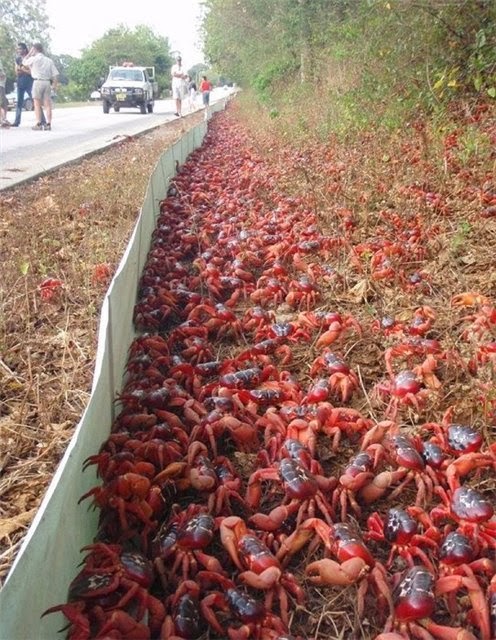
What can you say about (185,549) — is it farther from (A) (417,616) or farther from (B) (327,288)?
(B) (327,288)

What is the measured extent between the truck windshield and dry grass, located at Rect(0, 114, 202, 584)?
23.9 meters

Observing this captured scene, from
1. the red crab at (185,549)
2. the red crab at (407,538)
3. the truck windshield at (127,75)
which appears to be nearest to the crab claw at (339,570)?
the red crab at (407,538)

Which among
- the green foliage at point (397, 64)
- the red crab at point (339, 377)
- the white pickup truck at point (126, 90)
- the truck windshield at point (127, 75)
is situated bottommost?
the red crab at point (339, 377)

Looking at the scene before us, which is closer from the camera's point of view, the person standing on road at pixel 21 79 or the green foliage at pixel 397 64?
the green foliage at pixel 397 64

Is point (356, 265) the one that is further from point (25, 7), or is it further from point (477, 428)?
point (25, 7)

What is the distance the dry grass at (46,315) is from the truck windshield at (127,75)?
23.9 metres

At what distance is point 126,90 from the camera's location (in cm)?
3045

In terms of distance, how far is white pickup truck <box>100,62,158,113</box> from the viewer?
3033 centimetres

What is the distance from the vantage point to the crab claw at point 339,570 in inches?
88.6

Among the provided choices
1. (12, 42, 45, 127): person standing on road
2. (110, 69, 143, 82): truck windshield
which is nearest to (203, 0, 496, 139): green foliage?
(12, 42, 45, 127): person standing on road

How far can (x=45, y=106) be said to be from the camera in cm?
1738

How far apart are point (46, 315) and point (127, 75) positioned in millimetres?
29613

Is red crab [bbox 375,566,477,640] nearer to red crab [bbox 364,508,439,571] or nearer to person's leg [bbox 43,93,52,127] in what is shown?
red crab [bbox 364,508,439,571]

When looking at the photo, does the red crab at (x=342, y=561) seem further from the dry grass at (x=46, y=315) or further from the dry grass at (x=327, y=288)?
the dry grass at (x=46, y=315)
